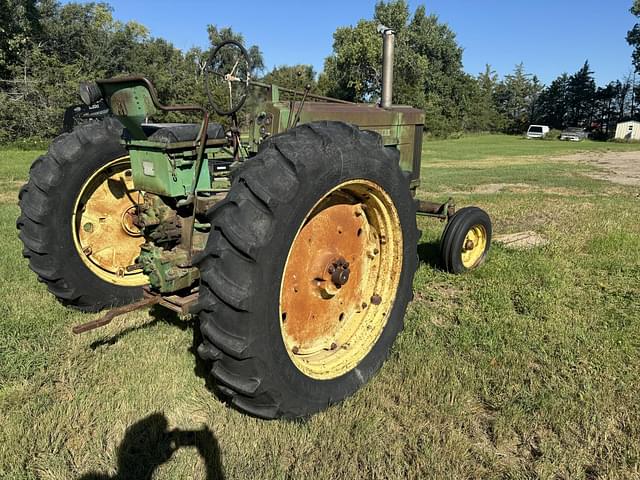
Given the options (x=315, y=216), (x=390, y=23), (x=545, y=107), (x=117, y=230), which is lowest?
(x=117, y=230)

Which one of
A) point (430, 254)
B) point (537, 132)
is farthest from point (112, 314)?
point (537, 132)

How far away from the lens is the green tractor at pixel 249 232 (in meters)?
2.05

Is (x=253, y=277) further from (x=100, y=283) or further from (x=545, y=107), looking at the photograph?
(x=545, y=107)

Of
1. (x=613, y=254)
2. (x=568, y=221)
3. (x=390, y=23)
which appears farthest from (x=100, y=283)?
(x=390, y=23)

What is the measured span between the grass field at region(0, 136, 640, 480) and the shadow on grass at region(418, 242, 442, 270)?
1.72ft

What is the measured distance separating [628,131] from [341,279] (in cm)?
5173

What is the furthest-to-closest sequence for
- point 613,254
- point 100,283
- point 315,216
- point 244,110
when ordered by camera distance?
1. point 613,254
2. point 244,110
3. point 100,283
4. point 315,216

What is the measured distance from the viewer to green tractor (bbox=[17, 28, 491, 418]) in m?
2.05

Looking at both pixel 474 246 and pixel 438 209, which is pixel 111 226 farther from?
pixel 474 246

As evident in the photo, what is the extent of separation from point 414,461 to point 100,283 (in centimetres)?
272

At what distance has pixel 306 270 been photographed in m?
2.63

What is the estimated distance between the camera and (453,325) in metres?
3.71

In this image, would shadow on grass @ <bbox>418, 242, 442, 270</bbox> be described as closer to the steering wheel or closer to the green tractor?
the green tractor

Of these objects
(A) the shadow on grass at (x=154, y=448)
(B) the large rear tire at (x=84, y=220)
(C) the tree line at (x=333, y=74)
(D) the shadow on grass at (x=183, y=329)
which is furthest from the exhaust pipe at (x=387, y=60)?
(C) the tree line at (x=333, y=74)
